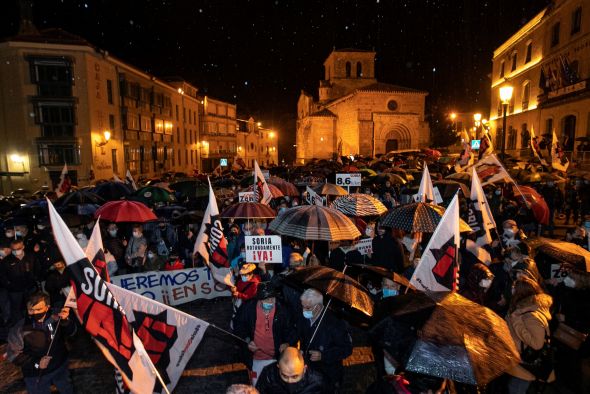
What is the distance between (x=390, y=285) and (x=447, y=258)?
0.82m

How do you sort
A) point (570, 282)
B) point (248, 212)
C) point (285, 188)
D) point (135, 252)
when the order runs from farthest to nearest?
point (285, 188)
point (248, 212)
point (135, 252)
point (570, 282)

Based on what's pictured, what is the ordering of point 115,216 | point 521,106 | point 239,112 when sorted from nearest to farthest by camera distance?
point 115,216, point 521,106, point 239,112

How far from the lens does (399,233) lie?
22.6ft

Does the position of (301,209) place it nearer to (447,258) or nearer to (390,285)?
(390,285)

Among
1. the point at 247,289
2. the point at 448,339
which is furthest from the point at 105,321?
the point at 448,339

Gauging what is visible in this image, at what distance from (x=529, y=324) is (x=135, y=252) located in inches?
272

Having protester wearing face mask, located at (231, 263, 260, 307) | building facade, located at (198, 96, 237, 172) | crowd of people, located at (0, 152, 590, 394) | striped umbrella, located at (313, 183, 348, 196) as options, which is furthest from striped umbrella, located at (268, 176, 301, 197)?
building facade, located at (198, 96, 237, 172)

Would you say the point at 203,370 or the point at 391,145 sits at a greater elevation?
the point at 391,145

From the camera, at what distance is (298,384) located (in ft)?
11.2

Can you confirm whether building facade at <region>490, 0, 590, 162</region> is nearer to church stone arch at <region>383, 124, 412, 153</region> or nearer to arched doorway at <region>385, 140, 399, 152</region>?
church stone arch at <region>383, 124, 412, 153</region>

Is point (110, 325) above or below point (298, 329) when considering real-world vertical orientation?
above

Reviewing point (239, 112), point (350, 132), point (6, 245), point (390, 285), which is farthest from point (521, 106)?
point (239, 112)

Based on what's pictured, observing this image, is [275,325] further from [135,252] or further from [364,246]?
[135,252]

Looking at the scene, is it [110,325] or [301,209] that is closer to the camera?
[110,325]
